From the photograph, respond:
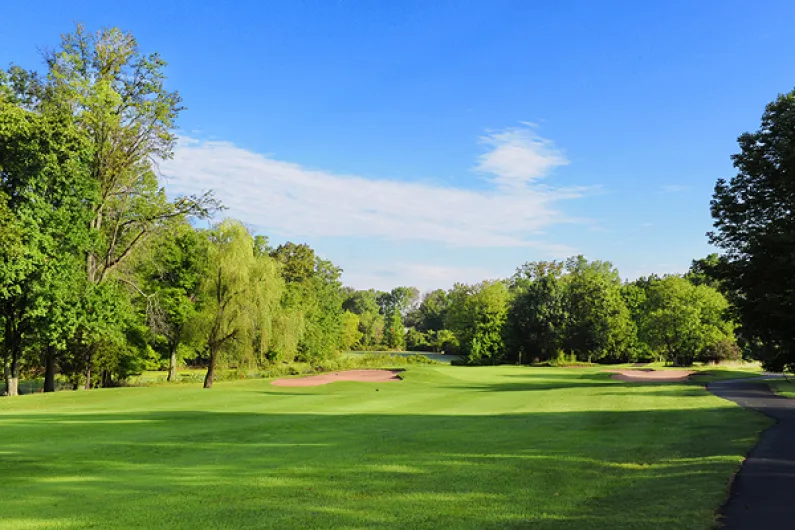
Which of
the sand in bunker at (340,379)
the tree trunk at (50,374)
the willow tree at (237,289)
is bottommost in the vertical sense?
the sand in bunker at (340,379)

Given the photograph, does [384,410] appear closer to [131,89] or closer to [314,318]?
[131,89]

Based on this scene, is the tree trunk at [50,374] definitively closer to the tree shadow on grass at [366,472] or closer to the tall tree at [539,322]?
Answer: the tree shadow on grass at [366,472]

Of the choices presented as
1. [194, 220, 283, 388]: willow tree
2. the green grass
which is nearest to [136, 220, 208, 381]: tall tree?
[194, 220, 283, 388]: willow tree

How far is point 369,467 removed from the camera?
35.2 feet

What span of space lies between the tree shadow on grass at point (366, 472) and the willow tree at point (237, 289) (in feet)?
55.7

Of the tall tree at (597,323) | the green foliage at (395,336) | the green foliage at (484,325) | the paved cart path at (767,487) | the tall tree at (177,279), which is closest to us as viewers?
the paved cart path at (767,487)

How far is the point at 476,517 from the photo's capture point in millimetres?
7480

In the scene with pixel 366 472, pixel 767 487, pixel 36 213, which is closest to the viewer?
pixel 767 487

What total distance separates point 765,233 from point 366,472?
16.1 m

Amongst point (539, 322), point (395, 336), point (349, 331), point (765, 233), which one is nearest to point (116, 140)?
point (765, 233)

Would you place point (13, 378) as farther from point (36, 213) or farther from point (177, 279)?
point (177, 279)

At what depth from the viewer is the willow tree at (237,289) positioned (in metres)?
34.6

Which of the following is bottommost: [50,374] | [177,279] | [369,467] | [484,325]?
[50,374]

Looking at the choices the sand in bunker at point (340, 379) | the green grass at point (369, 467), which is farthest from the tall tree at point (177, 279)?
the green grass at point (369, 467)
